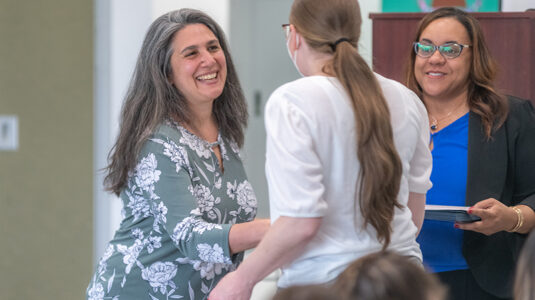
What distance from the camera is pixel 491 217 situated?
1868 millimetres

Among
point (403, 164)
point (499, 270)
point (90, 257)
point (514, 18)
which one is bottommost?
point (90, 257)

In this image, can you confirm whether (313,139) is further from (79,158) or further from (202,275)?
(79,158)

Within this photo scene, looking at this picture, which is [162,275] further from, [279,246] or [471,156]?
[471,156]

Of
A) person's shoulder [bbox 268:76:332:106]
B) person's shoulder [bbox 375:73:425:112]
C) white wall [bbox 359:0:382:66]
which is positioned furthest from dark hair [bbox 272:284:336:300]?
white wall [bbox 359:0:382:66]

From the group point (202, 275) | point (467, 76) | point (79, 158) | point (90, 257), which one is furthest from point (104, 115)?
point (467, 76)

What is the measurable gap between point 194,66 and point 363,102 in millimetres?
737

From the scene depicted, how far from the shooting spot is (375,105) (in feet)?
4.27

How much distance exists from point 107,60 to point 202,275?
207 centimetres

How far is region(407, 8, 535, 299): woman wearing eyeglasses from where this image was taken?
1.98m

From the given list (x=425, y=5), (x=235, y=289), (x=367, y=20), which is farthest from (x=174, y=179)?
(x=367, y=20)

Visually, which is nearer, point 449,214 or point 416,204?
point 416,204

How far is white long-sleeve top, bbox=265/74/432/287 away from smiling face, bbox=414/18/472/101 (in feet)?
A: 2.40

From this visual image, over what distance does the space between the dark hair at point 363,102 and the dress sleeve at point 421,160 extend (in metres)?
0.17

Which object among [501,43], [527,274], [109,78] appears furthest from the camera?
[109,78]
